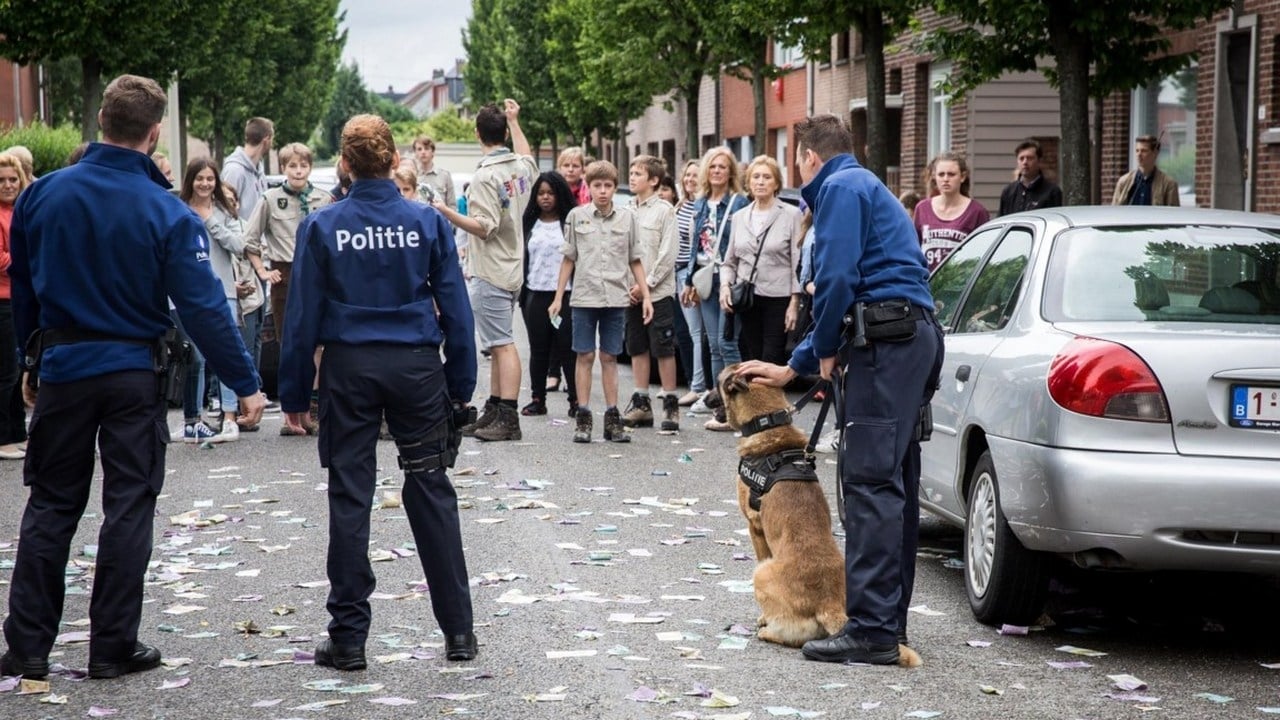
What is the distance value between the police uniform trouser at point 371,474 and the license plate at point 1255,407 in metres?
2.65

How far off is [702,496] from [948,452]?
2710 mm

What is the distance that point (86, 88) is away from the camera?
2541cm

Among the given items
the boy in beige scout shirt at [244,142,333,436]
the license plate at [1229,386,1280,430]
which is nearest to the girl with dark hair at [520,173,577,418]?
the boy in beige scout shirt at [244,142,333,436]

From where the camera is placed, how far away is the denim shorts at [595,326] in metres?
12.1

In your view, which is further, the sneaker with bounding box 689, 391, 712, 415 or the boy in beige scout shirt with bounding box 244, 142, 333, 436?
the sneaker with bounding box 689, 391, 712, 415

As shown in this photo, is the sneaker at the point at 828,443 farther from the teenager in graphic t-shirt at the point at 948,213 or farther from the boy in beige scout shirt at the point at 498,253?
the boy in beige scout shirt at the point at 498,253

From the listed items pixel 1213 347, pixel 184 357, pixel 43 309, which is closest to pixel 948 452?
pixel 1213 347

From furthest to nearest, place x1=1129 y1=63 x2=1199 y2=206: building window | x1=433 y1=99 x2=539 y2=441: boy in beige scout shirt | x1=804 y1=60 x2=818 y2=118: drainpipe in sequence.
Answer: x1=804 y1=60 x2=818 y2=118: drainpipe
x1=1129 y1=63 x2=1199 y2=206: building window
x1=433 y1=99 x2=539 y2=441: boy in beige scout shirt

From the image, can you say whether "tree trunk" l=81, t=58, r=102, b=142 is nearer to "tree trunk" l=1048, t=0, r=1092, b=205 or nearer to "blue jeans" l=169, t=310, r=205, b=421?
"blue jeans" l=169, t=310, r=205, b=421

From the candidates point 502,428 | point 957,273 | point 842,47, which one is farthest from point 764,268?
point 842,47

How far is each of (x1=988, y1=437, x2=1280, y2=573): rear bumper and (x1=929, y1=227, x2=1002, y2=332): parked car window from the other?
73.1 inches

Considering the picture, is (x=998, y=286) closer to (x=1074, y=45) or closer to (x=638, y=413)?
(x=638, y=413)

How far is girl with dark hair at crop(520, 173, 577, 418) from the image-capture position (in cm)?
1294

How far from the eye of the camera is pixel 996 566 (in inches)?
252
